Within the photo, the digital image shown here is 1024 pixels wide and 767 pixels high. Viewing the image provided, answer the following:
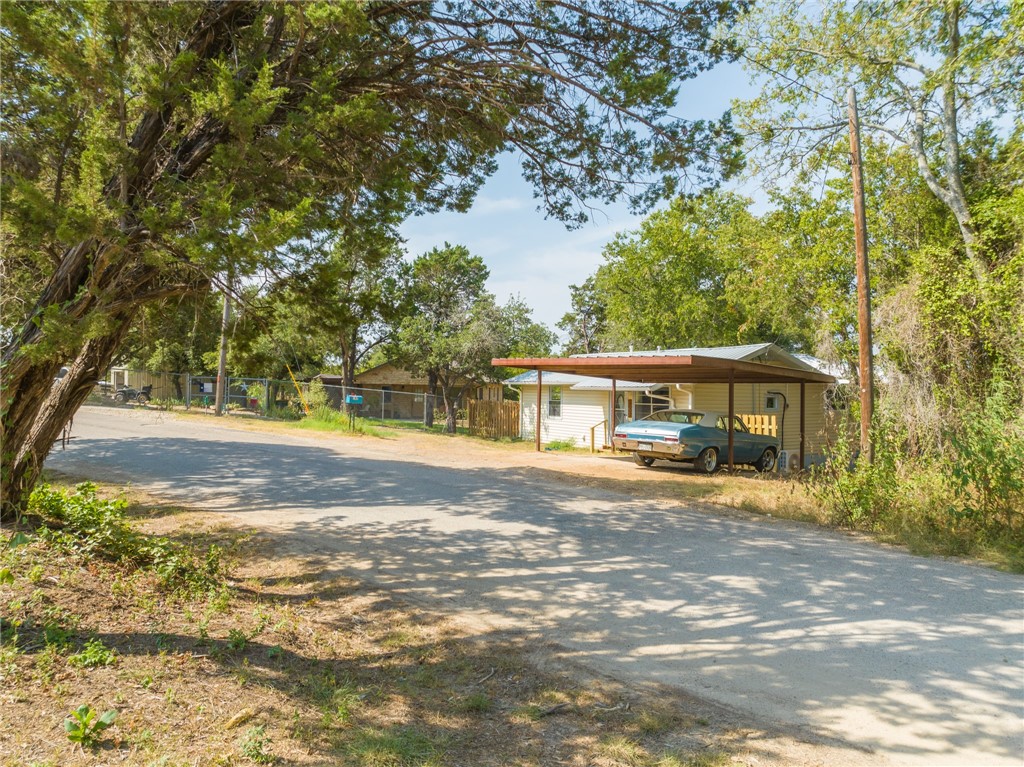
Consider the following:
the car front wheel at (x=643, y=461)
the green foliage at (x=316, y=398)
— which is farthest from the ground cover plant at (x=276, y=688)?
the green foliage at (x=316, y=398)

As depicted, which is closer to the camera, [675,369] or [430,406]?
[675,369]

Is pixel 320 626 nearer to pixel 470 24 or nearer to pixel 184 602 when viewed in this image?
pixel 184 602

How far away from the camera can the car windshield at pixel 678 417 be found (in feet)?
56.3

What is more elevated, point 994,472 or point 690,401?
point 690,401

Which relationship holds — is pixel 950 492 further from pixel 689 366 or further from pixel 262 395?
pixel 262 395

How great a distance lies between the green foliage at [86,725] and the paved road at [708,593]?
9.24 feet

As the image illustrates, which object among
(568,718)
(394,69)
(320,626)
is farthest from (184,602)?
(394,69)

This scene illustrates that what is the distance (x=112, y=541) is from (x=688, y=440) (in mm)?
12999

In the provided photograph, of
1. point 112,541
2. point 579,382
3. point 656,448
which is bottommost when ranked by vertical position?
point 112,541

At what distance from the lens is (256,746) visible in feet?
10.1

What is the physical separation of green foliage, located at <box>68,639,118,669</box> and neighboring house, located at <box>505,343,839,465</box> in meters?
17.0

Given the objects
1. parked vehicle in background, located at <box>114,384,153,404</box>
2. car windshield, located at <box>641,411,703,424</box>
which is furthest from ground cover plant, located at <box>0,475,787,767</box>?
parked vehicle in background, located at <box>114,384,153,404</box>

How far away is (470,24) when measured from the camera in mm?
7273

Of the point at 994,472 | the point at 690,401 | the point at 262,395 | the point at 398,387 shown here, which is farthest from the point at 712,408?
the point at 398,387
